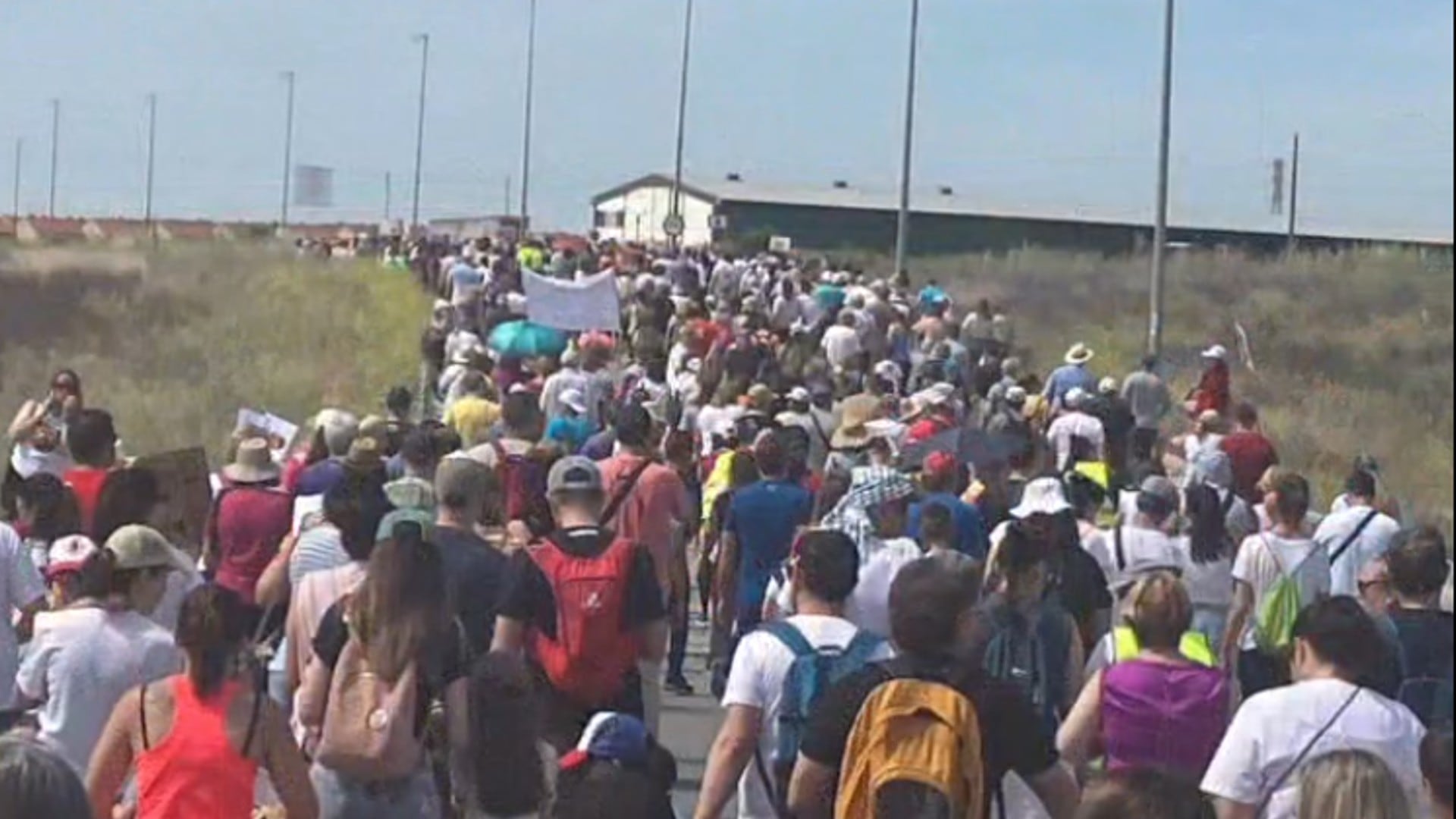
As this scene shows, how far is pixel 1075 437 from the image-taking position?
50.0 feet

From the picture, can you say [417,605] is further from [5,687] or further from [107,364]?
[107,364]

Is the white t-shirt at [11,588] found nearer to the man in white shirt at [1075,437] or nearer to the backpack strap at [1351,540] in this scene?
the backpack strap at [1351,540]

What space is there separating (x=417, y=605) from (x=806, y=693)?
995 millimetres

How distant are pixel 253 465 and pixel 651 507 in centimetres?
184

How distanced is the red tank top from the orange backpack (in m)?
1.51

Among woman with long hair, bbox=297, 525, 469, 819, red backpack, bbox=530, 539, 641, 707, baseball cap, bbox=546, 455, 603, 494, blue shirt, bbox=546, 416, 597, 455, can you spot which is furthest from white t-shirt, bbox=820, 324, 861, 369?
woman with long hair, bbox=297, 525, 469, 819

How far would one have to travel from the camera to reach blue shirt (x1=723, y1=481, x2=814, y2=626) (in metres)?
12.0

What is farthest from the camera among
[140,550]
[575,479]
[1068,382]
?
[1068,382]

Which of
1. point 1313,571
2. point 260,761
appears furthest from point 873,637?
point 1313,571

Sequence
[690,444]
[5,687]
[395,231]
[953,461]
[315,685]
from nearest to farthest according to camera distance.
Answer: [315,685] → [5,687] → [953,461] → [690,444] → [395,231]

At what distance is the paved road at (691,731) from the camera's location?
11391mm

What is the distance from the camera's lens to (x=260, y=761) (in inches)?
256

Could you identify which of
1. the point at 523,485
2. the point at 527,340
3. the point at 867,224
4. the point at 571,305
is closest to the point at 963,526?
the point at 523,485

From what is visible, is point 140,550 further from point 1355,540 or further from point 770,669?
point 1355,540
